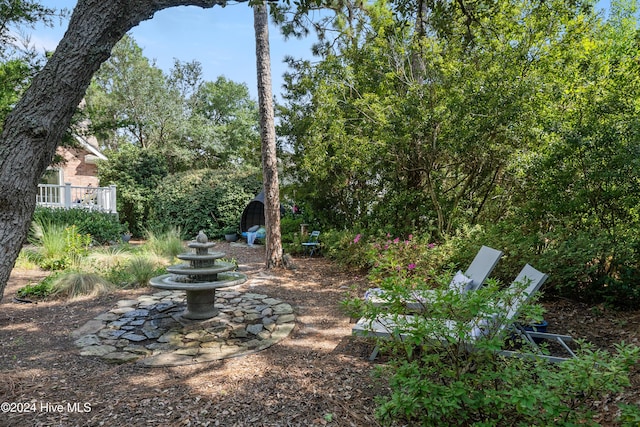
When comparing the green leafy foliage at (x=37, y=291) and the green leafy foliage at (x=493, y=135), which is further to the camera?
the green leafy foliage at (x=37, y=291)

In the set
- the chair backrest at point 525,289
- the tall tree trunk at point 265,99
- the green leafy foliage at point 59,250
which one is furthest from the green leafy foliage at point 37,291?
the chair backrest at point 525,289

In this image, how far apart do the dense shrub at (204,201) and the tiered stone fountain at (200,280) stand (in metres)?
8.39

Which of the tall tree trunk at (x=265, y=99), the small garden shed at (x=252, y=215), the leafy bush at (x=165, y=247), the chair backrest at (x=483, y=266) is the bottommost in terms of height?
the leafy bush at (x=165, y=247)

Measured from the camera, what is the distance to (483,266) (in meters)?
4.17

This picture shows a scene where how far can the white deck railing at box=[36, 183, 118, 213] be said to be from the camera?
38.1 ft

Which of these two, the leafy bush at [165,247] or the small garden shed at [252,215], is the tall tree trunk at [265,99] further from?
the small garden shed at [252,215]

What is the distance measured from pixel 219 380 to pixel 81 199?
38.3 ft

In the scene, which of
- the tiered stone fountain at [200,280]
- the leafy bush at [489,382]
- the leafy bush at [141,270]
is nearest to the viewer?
the leafy bush at [489,382]

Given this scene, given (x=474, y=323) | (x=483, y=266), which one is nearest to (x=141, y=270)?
(x=483, y=266)

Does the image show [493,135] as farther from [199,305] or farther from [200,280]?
[199,305]

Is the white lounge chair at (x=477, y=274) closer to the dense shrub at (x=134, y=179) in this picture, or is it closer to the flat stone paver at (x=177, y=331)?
the flat stone paver at (x=177, y=331)

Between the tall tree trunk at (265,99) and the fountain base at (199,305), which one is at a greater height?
the tall tree trunk at (265,99)

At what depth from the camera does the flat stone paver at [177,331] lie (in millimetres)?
3703

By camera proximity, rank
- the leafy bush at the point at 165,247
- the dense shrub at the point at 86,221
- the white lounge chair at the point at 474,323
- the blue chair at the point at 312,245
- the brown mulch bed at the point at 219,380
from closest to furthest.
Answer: the white lounge chair at the point at 474,323, the brown mulch bed at the point at 219,380, the leafy bush at the point at 165,247, the blue chair at the point at 312,245, the dense shrub at the point at 86,221
